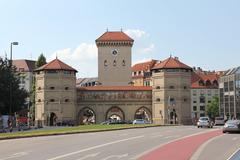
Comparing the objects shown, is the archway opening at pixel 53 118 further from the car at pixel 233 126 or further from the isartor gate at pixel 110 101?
the car at pixel 233 126

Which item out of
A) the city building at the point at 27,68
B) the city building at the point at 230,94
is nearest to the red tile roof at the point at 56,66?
the city building at the point at 230,94

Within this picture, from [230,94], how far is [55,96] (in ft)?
164

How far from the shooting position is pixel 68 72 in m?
122

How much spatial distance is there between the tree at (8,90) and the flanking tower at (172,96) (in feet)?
158

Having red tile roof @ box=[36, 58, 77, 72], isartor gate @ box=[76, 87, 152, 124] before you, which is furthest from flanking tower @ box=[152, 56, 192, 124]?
red tile roof @ box=[36, 58, 77, 72]

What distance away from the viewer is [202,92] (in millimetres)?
173125

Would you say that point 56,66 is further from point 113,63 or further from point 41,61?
point 113,63

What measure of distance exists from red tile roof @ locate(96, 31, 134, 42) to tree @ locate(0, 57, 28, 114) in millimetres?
73145

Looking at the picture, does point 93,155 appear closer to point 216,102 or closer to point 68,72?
point 68,72

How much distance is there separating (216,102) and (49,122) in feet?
205

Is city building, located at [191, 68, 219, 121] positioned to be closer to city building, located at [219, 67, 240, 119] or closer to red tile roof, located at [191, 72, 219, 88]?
red tile roof, located at [191, 72, 219, 88]

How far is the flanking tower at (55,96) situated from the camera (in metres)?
117

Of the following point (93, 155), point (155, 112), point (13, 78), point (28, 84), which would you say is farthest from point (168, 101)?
point (93, 155)

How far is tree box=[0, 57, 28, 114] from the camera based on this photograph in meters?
70.4
